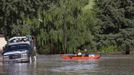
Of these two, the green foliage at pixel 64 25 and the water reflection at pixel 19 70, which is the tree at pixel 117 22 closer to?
the green foliage at pixel 64 25

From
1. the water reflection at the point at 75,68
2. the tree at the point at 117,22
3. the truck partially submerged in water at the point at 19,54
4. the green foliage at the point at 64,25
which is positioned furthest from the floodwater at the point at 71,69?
the tree at the point at 117,22

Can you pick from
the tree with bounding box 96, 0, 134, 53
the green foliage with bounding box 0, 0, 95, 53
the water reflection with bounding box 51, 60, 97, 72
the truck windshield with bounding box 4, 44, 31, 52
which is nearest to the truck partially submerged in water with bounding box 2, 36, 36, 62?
the truck windshield with bounding box 4, 44, 31, 52

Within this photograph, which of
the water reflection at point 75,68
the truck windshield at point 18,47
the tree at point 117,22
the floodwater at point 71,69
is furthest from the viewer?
the tree at point 117,22

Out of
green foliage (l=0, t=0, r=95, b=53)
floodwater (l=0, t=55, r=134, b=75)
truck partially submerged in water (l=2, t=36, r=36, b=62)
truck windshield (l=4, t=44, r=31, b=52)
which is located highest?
green foliage (l=0, t=0, r=95, b=53)

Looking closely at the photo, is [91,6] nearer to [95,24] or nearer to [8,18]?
[95,24]

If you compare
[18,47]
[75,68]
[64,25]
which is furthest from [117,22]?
[75,68]

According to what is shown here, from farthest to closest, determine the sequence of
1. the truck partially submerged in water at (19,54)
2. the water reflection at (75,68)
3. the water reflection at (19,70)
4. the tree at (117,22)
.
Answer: the tree at (117,22) → the truck partially submerged in water at (19,54) → the water reflection at (75,68) → the water reflection at (19,70)

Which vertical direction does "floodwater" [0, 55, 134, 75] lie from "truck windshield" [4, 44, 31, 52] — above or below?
below

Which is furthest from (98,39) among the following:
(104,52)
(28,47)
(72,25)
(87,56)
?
(28,47)

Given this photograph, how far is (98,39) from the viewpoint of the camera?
2916 inches

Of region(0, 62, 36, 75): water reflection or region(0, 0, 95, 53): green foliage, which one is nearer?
region(0, 62, 36, 75): water reflection

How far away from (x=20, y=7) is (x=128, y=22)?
23852 millimetres

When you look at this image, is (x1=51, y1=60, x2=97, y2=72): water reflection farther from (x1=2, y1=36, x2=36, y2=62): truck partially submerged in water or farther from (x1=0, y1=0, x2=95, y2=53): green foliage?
(x1=0, y1=0, x2=95, y2=53): green foliage

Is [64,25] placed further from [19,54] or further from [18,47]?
[19,54]
